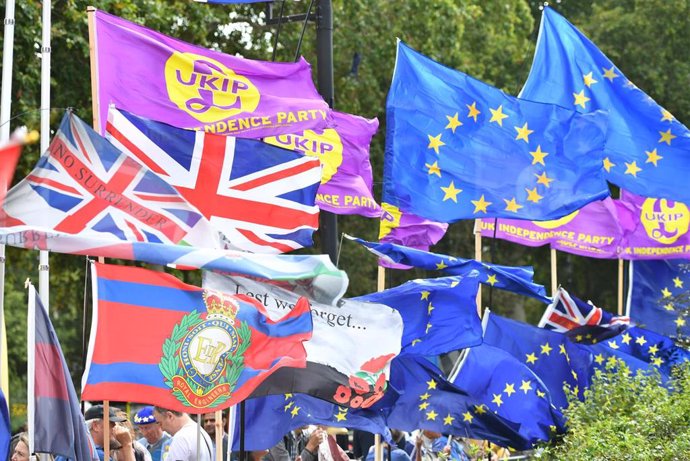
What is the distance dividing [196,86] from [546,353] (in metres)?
4.55

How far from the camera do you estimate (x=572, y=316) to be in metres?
14.4

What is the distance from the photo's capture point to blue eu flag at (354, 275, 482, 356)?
12297 mm

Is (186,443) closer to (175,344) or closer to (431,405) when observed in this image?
(175,344)

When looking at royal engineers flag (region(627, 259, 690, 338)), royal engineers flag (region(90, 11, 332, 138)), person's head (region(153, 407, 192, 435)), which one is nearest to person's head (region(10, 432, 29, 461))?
person's head (region(153, 407, 192, 435))

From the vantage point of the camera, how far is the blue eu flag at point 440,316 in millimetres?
12297

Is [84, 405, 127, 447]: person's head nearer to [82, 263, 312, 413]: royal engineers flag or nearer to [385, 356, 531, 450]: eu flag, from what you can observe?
[82, 263, 312, 413]: royal engineers flag

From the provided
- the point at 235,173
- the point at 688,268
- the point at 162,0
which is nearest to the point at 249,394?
the point at 235,173

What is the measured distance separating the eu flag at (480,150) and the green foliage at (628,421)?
181 cm

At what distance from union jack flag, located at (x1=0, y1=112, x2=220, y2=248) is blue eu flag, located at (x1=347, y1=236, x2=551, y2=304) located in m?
3.32

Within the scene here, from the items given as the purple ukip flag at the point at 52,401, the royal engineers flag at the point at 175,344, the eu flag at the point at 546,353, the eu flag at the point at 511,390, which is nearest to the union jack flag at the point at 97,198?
the royal engineers flag at the point at 175,344

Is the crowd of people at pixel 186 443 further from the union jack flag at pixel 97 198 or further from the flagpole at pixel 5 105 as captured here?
the union jack flag at pixel 97 198

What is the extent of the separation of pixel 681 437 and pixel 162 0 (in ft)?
40.1

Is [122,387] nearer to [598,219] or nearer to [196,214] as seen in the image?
[196,214]

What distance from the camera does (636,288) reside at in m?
19.1
